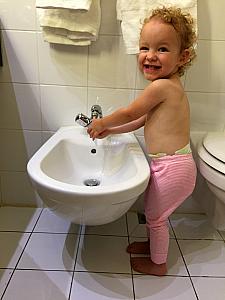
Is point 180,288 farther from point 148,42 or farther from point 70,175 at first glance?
point 148,42

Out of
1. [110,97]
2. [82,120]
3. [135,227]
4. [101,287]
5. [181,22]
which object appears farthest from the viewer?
[135,227]

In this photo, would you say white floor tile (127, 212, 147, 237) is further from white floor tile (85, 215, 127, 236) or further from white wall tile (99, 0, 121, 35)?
white wall tile (99, 0, 121, 35)

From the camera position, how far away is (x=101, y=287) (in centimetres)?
101

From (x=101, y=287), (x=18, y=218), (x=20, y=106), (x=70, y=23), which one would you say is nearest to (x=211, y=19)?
(x=70, y=23)

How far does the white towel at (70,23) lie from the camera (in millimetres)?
Answer: 1014

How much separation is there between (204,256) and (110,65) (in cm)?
83

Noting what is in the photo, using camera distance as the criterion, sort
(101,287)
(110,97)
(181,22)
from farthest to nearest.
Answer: (110,97), (101,287), (181,22)

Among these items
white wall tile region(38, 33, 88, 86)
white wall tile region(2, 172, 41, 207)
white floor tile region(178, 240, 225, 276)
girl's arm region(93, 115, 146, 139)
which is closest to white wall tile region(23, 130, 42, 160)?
white wall tile region(2, 172, 41, 207)

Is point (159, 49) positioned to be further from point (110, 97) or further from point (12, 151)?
point (12, 151)

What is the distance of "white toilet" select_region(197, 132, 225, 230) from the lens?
1.01 m

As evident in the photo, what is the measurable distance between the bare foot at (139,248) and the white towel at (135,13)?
2.39 ft

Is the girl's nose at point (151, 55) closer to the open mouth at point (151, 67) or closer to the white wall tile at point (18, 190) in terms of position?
the open mouth at point (151, 67)

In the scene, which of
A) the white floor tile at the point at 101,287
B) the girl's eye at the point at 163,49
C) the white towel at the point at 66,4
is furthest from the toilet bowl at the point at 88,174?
the white towel at the point at 66,4

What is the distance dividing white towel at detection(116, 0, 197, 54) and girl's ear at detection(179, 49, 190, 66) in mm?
131
